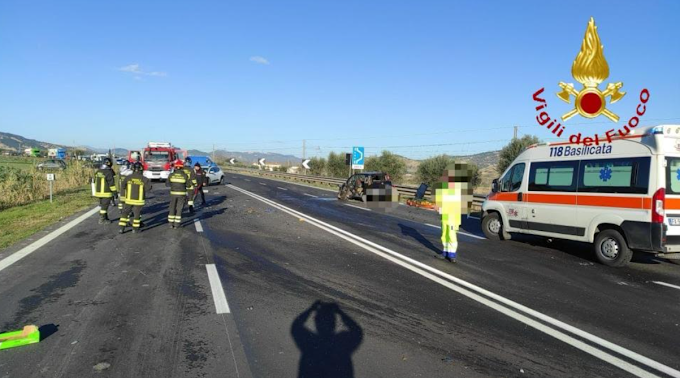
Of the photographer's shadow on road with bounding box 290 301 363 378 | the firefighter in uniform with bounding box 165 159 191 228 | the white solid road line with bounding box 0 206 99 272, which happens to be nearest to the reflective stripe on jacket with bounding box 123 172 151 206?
the firefighter in uniform with bounding box 165 159 191 228

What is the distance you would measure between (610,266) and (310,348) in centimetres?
694

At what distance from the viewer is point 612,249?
342 inches

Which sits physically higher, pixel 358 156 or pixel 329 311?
pixel 358 156

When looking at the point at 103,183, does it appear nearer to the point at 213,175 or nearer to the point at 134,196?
the point at 134,196

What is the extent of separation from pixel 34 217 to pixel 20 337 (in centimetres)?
1095

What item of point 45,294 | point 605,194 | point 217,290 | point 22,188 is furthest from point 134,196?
point 22,188

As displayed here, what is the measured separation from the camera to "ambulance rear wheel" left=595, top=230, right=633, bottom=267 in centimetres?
846

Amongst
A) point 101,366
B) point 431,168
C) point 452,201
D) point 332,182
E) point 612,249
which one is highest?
point 431,168

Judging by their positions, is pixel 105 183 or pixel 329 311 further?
pixel 105 183

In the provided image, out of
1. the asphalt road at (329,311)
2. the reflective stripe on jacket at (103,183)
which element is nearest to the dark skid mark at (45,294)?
the asphalt road at (329,311)

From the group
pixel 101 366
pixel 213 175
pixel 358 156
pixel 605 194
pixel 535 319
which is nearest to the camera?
pixel 101 366

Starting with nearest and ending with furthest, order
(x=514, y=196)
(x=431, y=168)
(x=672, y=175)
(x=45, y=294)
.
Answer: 1. (x=45, y=294)
2. (x=672, y=175)
3. (x=514, y=196)
4. (x=431, y=168)

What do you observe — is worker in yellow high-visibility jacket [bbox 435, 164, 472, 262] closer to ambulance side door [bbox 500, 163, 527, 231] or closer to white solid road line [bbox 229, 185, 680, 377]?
white solid road line [bbox 229, 185, 680, 377]

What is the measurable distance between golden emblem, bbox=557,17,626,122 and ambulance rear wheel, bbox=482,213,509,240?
3504mm
